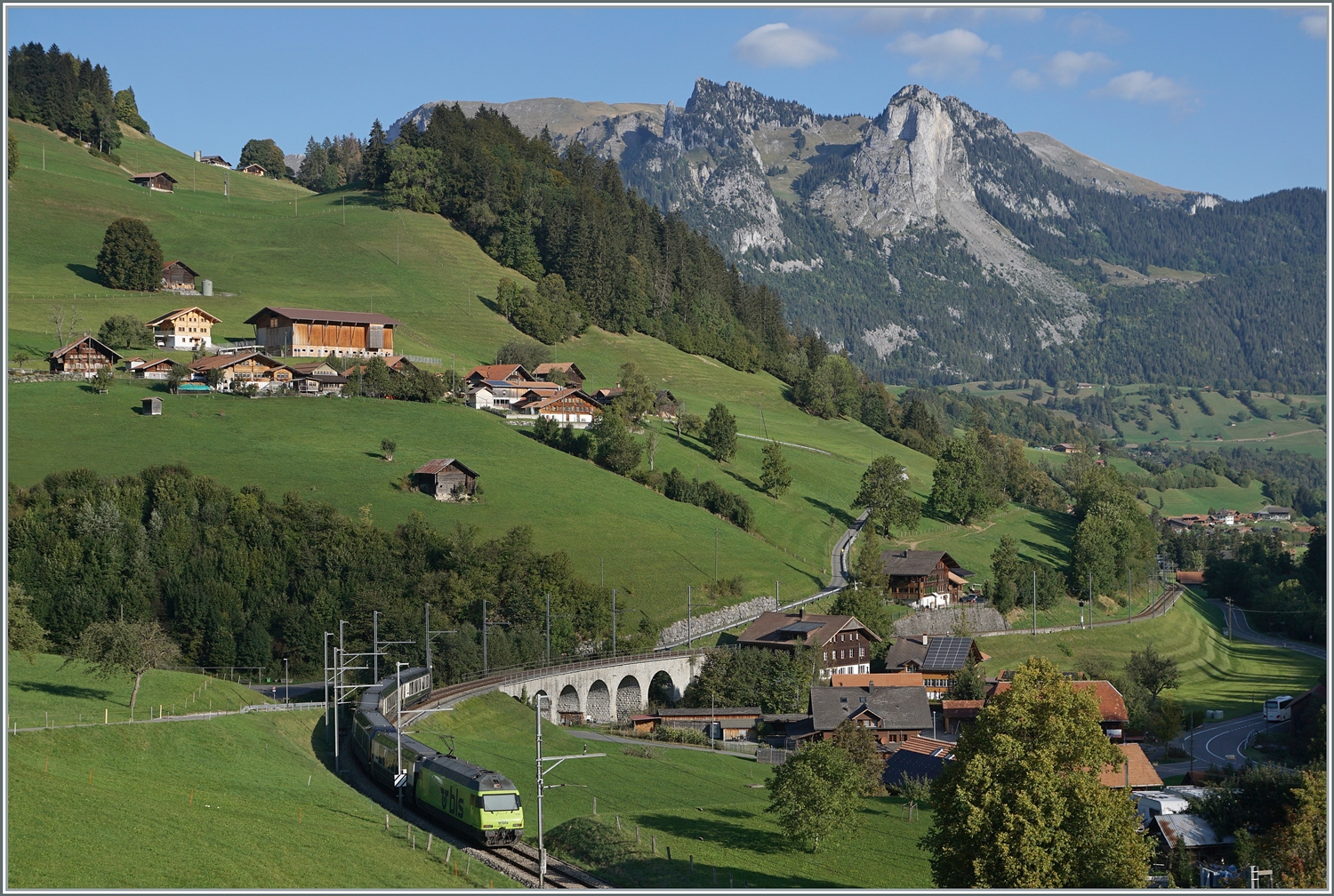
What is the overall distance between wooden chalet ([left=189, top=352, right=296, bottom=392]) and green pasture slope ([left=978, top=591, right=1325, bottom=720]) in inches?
2919

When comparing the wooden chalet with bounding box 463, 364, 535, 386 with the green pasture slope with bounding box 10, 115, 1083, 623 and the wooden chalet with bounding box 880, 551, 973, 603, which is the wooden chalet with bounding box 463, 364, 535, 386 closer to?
the green pasture slope with bounding box 10, 115, 1083, 623

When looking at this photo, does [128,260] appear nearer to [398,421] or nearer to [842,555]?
[398,421]

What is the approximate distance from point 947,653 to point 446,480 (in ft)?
145

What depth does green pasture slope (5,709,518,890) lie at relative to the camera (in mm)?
31938

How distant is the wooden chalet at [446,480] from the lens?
107m

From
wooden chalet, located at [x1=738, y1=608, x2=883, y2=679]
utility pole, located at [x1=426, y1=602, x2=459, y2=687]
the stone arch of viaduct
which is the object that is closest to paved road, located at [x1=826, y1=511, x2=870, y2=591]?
wooden chalet, located at [x1=738, y1=608, x2=883, y2=679]

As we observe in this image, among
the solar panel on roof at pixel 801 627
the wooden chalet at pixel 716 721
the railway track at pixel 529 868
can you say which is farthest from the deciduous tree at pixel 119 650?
the solar panel on roof at pixel 801 627

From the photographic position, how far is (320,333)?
143125 mm

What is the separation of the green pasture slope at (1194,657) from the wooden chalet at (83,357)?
8771 centimetres

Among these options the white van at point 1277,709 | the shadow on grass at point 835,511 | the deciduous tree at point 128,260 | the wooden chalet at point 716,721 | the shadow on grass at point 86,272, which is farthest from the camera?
the shadow on grass at point 86,272

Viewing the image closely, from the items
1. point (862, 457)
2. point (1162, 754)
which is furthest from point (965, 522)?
point (1162, 754)

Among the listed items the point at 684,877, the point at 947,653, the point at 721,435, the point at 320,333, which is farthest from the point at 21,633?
the point at 320,333

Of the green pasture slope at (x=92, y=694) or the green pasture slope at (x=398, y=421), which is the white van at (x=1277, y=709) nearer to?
the green pasture slope at (x=398, y=421)

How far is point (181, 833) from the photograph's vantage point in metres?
35.5
